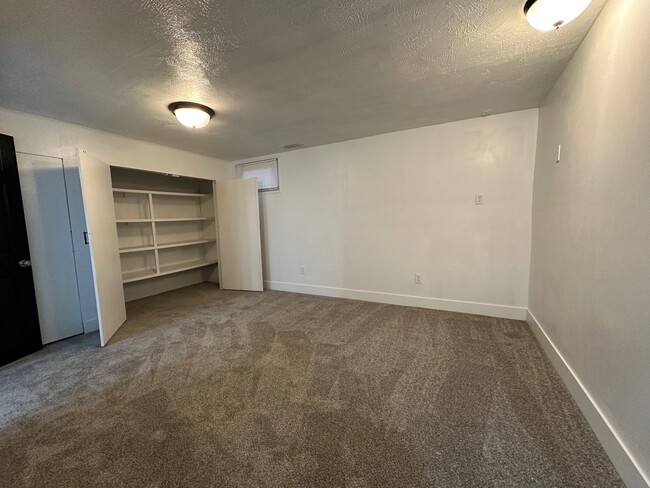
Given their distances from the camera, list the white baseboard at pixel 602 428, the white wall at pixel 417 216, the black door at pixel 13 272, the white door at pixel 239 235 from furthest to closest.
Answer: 1. the white door at pixel 239 235
2. the white wall at pixel 417 216
3. the black door at pixel 13 272
4. the white baseboard at pixel 602 428

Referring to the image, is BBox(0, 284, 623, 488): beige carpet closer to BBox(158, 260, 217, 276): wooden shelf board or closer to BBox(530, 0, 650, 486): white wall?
BBox(530, 0, 650, 486): white wall

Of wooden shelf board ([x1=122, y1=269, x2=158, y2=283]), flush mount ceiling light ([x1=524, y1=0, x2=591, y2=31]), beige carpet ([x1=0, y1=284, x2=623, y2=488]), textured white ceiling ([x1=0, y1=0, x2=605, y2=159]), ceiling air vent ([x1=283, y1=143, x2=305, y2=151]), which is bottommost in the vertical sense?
beige carpet ([x1=0, y1=284, x2=623, y2=488])

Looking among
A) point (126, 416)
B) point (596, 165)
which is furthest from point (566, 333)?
point (126, 416)

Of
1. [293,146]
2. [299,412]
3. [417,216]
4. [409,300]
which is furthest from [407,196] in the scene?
[299,412]

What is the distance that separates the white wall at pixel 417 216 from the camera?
3.02 m

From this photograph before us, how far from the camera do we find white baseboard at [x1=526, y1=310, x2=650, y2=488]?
3.82 feet

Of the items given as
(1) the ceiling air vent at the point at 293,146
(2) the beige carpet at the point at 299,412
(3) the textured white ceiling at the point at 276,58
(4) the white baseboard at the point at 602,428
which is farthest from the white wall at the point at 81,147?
(4) the white baseboard at the point at 602,428

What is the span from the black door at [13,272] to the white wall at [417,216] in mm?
2925

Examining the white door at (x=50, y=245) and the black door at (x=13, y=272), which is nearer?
the black door at (x=13, y=272)

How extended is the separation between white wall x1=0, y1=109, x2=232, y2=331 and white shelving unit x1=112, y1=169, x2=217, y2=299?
0.41 metres

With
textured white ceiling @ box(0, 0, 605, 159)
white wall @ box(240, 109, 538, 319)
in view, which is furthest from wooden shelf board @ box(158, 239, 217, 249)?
textured white ceiling @ box(0, 0, 605, 159)

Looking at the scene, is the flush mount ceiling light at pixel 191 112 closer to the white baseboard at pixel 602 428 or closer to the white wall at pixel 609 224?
the white wall at pixel 609 224

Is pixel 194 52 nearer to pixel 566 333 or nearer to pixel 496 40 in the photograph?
pixel 496 40

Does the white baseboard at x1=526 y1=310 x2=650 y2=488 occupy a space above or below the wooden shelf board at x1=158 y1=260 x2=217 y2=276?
below
